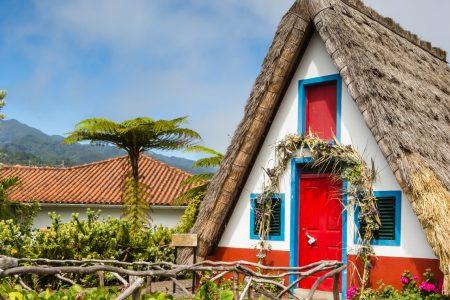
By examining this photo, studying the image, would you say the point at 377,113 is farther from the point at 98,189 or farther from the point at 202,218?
the point at 98,189

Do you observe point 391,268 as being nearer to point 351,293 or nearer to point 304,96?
point 351,293

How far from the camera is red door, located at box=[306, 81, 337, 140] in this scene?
10.2 m

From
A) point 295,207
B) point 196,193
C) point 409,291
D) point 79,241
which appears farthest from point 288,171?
point 196,193

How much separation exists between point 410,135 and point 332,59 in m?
1.83

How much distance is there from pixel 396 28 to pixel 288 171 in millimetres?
5195

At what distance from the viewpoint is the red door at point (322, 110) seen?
1019cm

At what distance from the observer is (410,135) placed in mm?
9039

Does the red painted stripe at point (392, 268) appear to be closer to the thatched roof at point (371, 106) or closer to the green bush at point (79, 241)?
the thatched roof at point (371, 106)

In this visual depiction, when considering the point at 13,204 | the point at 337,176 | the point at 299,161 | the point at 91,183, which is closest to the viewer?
the point at 337,176

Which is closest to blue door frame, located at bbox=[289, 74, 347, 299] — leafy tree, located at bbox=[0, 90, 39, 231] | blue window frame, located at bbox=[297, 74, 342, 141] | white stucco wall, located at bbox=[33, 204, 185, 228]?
blue window frame, located at bbox=[297, 74, 342, 141]

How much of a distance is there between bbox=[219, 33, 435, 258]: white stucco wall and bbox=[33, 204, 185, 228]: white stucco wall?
16.7 meters

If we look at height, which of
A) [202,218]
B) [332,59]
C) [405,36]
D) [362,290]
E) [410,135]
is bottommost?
[362,290]

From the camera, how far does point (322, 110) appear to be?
10.3 meters

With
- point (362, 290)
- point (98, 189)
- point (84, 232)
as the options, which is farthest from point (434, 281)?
point (98, 189)
